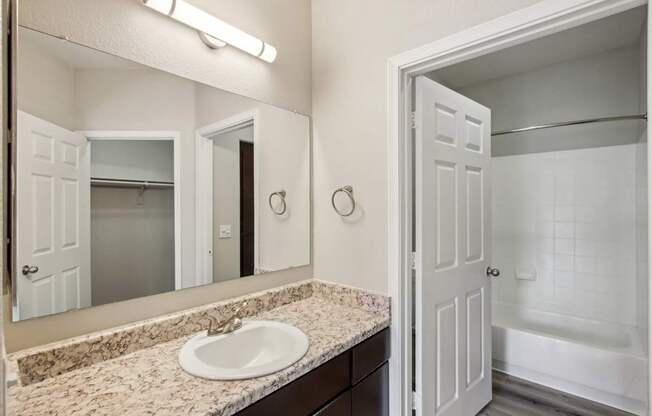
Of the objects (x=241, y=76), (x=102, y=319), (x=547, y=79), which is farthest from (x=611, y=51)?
(x=102, y=319)

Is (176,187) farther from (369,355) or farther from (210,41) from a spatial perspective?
(369,355)

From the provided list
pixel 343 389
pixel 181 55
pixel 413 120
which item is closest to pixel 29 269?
pixel 181 55

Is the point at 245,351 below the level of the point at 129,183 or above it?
below

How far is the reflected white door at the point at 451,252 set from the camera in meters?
1.59

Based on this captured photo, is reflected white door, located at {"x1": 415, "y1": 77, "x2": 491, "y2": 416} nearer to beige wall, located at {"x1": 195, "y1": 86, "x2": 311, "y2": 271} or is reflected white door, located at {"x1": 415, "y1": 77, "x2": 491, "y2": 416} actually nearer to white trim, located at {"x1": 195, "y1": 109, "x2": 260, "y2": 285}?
beige wall, located at {"x1": 195, "y1": 86, "x2": 311, "y2": 271}

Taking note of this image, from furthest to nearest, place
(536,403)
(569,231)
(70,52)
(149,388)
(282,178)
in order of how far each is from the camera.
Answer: (569,231)
(536,403)
(282,178)
(70,52)
(149,388)

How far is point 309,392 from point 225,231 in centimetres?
78

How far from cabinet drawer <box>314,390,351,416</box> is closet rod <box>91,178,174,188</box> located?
1.04 meters

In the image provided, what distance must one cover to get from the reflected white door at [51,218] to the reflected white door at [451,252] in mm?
1350

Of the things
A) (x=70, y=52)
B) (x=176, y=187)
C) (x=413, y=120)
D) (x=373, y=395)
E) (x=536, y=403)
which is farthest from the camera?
(x=536, y=403)

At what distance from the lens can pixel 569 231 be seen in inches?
107

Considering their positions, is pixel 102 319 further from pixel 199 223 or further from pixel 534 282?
pixel 534 282

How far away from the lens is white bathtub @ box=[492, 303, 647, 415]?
1.98m

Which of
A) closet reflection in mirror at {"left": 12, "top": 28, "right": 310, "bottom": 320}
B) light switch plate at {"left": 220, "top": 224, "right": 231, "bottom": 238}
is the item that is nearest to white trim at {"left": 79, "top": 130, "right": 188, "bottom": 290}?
closet reflection in mirror at {"left": 12, "top": 28, "right": 310, "bottom": 320}
